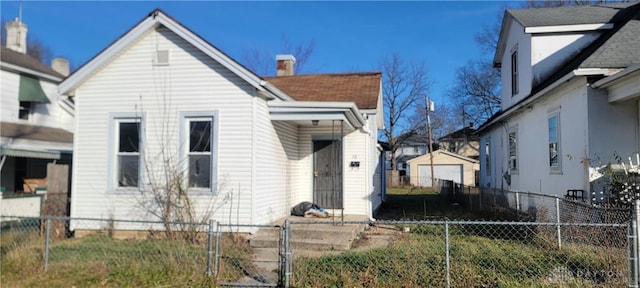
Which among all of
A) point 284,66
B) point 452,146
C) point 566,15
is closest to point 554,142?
point 566,15

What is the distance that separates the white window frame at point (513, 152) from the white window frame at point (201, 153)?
9471 mm

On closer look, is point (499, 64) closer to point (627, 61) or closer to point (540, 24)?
point (540, 24)

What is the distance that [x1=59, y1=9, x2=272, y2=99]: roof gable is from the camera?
9094 millimetres

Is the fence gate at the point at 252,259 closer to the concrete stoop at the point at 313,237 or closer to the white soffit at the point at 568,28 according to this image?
the concrete stoop at the point at 313,237

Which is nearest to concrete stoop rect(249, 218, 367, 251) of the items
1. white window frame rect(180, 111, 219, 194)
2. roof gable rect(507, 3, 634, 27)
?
white window frame rect(180, 111, 219, 194)

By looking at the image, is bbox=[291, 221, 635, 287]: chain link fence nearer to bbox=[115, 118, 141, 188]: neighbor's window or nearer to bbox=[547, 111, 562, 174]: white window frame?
bbox=[547, 111, 562, 174]: white window frame

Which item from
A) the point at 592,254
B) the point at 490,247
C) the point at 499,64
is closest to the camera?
the point at 592,254

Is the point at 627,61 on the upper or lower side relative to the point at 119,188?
upper

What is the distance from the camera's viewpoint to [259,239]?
28.6ft

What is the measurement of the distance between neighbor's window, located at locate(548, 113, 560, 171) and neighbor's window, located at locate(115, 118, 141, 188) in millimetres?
9376

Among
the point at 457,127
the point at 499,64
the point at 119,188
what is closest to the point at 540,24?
the point at 499,64

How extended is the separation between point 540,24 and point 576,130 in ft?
12.4

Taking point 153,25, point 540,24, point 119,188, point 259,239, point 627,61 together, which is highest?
point 540,24

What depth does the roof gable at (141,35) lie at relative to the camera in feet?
29.8
